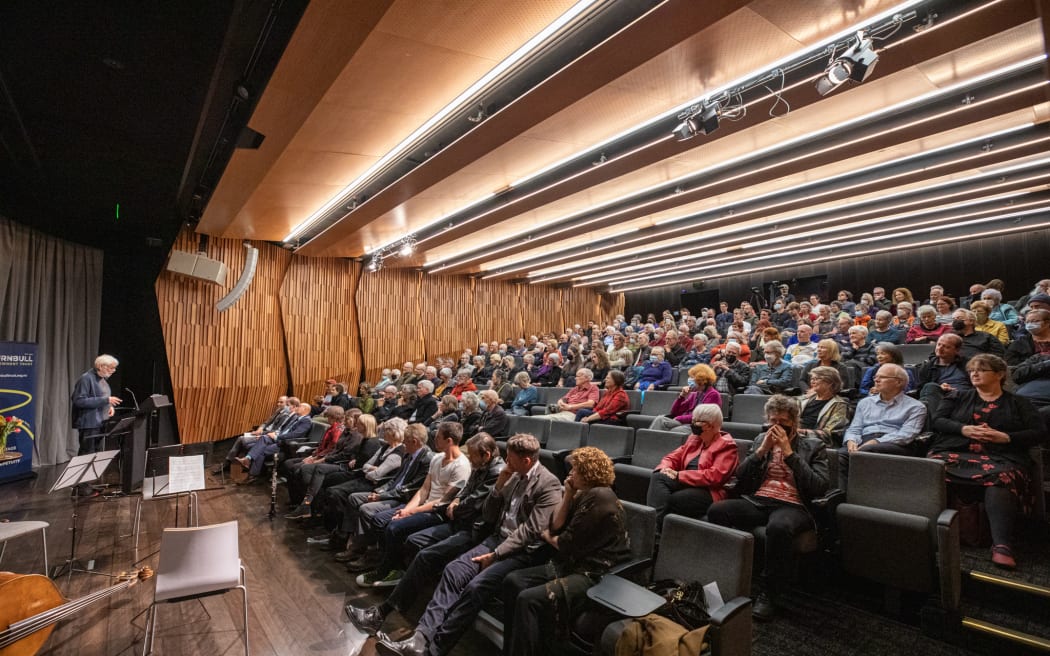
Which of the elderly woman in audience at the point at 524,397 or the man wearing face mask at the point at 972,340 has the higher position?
the man wearing face mask at the point at 972,340

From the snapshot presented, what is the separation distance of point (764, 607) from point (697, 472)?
656 mm

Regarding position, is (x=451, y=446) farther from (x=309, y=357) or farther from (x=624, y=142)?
(x=309, y=357)

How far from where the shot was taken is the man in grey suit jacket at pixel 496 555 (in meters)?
2.24

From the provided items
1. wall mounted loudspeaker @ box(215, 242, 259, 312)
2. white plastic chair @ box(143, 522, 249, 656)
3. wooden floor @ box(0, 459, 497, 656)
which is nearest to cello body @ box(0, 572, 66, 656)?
white plastic chair @ box(143, 522, 249, 656)

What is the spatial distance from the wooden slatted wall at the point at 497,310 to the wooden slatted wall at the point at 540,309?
0.61 ft

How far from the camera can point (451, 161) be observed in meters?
4.54

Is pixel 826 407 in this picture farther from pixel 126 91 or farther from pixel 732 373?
pixel 126 91

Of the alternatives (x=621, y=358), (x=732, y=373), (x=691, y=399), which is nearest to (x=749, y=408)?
(x=691, y=399)

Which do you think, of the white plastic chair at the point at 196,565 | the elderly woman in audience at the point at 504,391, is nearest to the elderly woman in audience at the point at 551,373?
the elderly woman in audience at the point at 504,391

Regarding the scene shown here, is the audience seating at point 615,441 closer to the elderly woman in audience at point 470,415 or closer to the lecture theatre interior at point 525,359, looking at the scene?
the lecture theatre interior at point 525,359

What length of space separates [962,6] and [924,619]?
300cm

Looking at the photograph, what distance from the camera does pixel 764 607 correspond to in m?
2.19

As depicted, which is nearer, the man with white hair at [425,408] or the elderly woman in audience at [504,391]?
the man with white hair at [425,408]

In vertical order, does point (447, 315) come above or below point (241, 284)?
below
